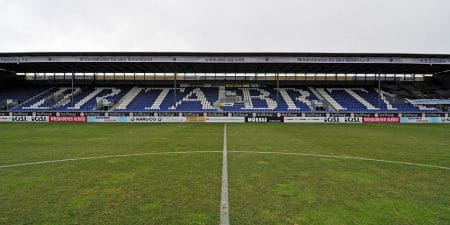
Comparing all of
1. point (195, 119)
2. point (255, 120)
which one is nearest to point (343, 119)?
point (255, 120)

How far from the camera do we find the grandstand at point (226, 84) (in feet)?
123

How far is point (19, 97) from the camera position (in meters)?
45.2

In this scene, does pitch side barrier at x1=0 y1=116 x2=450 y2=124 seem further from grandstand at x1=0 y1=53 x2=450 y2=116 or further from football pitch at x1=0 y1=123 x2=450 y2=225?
football pitch at x1=0 y1=123 x2=450 y2=225

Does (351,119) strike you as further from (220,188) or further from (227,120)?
(220,188)

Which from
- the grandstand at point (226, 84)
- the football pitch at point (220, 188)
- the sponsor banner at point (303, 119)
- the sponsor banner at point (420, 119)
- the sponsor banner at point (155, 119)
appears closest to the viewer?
the football pitch at point (220, 188)

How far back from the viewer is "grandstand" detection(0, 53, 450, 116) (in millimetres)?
37469

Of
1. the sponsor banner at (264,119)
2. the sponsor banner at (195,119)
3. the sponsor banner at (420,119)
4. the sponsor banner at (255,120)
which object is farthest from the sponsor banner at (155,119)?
the sponsor banner at (420,119)

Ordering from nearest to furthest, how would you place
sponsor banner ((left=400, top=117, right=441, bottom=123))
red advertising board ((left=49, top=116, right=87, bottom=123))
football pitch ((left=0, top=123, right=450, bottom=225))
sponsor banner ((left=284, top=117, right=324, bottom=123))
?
football pitch ((left=0, top=123, right=450, bottom=225)) < red advertising board ((left=49, top=116, right=87, bottom=123)) < sponsor banner ((left=284, top=117, right=324, bottom=123)) < sponsor banner ((left=400, top=117, right=441, bottom=123))

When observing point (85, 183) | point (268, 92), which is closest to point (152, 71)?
point (268, 92)

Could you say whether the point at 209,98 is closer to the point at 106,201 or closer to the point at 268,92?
the point at 268,92

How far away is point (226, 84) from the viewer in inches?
2020

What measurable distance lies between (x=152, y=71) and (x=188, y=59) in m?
13.1

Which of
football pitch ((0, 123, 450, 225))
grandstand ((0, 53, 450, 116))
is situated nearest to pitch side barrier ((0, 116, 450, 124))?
grandstand ((0, 53, 450, 116))

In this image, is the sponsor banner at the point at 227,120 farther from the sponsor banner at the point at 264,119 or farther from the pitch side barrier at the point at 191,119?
the sponsor banner at the point at 264,119
